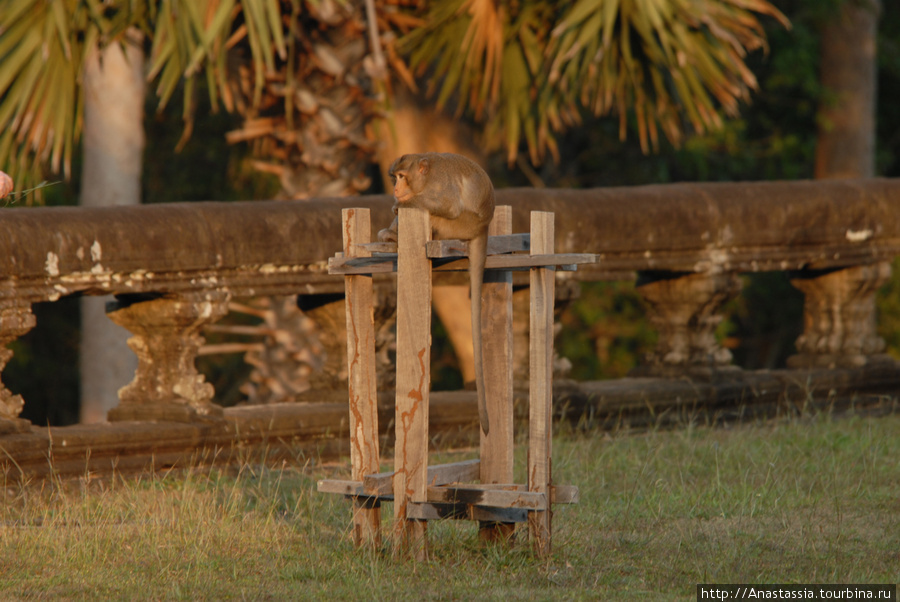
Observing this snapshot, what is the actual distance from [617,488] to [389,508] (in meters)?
0.98

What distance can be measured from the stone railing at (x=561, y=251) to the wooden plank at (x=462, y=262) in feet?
4.91

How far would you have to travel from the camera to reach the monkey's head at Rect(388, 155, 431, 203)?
3.86m

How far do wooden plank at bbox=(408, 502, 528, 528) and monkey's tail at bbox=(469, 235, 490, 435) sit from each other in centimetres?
25

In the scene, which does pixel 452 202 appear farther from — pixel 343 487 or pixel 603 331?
pixel 603 331

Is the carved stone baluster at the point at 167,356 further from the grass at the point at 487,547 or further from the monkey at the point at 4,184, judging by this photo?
the monkey at the point at 4,184

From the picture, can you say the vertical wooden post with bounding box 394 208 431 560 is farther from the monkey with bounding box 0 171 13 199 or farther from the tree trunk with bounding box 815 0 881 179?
the tree trunk with bounding box 815 0 881 179

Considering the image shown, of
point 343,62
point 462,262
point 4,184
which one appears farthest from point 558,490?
point 343,62

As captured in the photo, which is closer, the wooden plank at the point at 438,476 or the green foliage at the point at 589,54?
the wooden plank at the point at 438,476

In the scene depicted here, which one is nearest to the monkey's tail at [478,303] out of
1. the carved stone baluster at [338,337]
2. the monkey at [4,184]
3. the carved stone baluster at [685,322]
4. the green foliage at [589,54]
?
the monkey at [4,184]

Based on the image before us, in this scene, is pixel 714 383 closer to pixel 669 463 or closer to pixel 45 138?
pixel 669 463

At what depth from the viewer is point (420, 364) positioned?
3814 mm

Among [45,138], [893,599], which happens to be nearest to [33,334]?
[45,138]

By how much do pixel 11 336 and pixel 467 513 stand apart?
2082 millimetres

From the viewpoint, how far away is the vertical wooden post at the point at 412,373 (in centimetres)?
379
